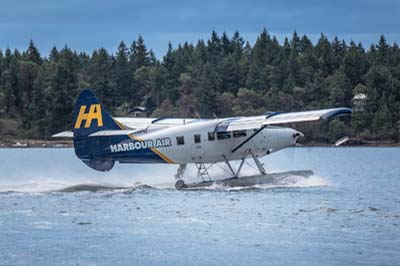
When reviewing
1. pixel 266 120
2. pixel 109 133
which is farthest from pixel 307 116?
pixel 109 133

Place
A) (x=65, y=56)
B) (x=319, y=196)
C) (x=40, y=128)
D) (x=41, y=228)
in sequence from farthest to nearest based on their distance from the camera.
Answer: (x=65, y=56) → (x=40, y=128) → (x=319, y=196) → (x=41, y=228)

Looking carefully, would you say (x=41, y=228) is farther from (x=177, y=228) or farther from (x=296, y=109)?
(x=296, y=109)

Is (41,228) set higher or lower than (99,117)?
lower

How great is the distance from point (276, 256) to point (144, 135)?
12.7 meters

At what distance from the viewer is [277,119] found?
29547mm

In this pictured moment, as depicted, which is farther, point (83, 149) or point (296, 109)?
point (296, 109)

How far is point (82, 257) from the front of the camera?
1812cm

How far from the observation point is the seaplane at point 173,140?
29.9 metres

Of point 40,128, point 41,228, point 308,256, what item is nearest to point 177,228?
point 41,228

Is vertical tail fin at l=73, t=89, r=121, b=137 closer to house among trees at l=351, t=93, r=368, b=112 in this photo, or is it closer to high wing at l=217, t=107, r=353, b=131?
high wing at l=217, t=107, r=353, b=131

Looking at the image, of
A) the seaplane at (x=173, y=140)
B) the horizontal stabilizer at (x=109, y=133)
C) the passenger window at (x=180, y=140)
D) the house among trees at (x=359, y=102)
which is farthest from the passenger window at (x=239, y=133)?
the house among trees at (x=359, y=102)

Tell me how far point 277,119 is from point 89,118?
19.5 feet

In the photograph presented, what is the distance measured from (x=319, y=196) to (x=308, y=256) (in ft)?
35.4

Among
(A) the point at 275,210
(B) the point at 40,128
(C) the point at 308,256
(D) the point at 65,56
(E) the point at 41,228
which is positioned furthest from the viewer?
(D) the point at 65,56
